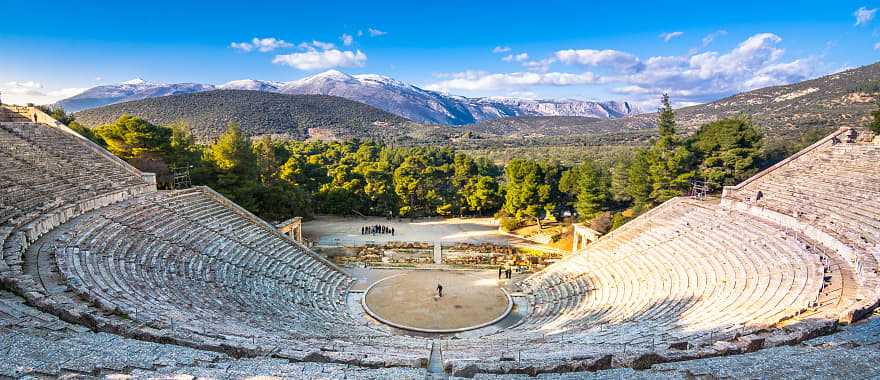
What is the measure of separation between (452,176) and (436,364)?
104 ft

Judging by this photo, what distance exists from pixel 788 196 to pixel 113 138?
35.8m

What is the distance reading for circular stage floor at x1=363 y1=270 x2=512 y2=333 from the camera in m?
16.1

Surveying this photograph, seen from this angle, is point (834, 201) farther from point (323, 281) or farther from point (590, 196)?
point (323, 281)

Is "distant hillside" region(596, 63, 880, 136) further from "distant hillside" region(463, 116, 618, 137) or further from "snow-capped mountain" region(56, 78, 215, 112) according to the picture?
"snow-capped mountain" region(56, 78, 215, 112)

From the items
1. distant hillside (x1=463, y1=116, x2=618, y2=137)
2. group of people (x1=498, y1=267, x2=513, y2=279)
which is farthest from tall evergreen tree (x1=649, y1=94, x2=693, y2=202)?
distant hillside (x1=463, y1=116, x2=618, y2=137)

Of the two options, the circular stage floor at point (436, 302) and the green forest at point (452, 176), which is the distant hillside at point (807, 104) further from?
the circular stage floor at point (436, 302)

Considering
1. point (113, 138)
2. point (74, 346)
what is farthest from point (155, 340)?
point (113, 138)

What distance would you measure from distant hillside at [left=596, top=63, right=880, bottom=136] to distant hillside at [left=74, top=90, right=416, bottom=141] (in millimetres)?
59224

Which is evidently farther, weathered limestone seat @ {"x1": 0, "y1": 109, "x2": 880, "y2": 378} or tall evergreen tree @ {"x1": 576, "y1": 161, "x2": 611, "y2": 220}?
tall evergreen tree @ {"x1": 576, "y1": 161, "x2": 611, "y2": 220}

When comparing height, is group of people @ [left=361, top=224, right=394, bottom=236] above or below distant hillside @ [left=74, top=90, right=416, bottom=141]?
below

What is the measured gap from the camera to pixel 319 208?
3725 cm

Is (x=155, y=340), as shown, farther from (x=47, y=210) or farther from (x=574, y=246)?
(x=574, y=246)

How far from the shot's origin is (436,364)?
8.69 m

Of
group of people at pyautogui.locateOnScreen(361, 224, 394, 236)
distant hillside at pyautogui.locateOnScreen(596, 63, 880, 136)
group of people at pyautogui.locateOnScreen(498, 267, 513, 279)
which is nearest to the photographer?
group of people at pyautogui.locateOnScreen(498, 267, 513, 279)
